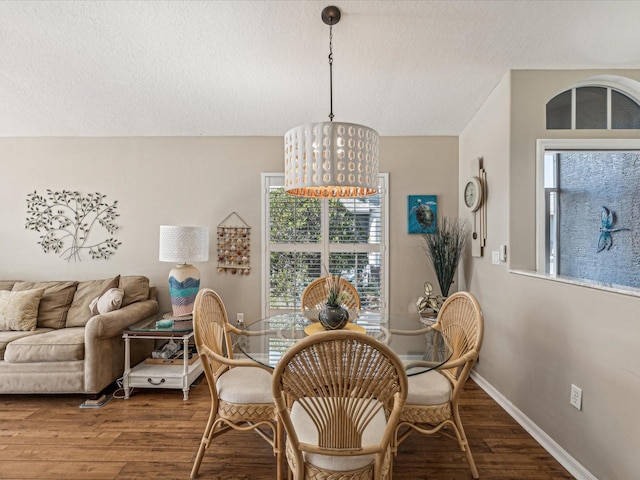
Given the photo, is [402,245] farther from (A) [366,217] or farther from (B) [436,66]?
(B) [436,66]

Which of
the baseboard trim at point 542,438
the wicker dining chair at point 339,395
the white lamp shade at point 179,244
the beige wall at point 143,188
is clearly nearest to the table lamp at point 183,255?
the white lamp shade at point 179,244

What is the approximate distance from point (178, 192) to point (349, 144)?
8.62ft

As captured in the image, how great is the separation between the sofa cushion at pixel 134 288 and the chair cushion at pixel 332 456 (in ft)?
8.08

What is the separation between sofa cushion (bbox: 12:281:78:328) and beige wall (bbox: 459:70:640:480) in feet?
13.2

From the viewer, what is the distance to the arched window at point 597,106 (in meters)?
2.59

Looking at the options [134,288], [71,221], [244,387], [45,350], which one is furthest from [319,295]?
[71,221]

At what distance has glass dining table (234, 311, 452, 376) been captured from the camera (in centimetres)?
166

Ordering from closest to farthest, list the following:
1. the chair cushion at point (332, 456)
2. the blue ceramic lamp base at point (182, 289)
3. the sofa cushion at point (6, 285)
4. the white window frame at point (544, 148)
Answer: the chair cushion at point (332, 456) < the white window frame at point (544, 148) < the blue ceramic lamp base at point (182, 289) < the sofa cushion at point (6, 285)

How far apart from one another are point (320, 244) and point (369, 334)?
169cm

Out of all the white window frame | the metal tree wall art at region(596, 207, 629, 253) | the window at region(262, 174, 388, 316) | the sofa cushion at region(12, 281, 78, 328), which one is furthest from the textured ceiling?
the sofa cushion at region(12, 281, 78, 328)

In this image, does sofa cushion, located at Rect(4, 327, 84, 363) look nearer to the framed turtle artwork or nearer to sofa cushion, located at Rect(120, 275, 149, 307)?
sofa cushion, located at Rect(120, 275, 149, 307)

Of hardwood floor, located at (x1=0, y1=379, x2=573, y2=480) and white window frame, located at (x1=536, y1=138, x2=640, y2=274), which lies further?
white window frame, located at (x1=536, y1=138, x2=640, y2=274)

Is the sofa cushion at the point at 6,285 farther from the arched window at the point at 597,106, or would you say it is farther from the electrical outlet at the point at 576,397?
the arched window at the point at 597,106

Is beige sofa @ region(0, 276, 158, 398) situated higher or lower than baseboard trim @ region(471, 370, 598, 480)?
higher
